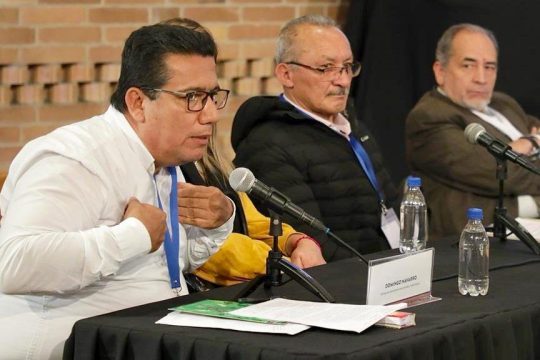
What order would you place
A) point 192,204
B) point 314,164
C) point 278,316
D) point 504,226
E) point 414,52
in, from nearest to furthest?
1. point 278,316
2. point 192,204
3. point 504,226
4. point 314,164
5. point 414,52

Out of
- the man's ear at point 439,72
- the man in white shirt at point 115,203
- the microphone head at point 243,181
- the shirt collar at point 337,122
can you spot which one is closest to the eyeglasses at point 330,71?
the shirt collar at point 337,122

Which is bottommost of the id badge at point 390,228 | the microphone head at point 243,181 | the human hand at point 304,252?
the id badge at point 390,228

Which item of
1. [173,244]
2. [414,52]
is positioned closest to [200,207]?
[173,244]

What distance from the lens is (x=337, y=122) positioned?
176 inches

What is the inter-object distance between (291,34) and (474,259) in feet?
5.37

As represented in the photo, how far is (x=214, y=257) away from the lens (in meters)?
3.48

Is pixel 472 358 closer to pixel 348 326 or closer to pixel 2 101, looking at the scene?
pixel 348 326

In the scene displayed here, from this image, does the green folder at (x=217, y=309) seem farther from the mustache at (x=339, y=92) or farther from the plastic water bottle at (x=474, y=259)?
the mustache at (x=339, y=92)

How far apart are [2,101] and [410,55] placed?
2.57m

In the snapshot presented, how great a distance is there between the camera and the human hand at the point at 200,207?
120 inches

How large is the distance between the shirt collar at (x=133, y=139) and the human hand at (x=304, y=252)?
0.80 meters

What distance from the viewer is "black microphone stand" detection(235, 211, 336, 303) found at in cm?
285

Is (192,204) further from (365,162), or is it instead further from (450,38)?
(450,38)

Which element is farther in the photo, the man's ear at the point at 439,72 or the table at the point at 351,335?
the man's ear at the point at 439,72
